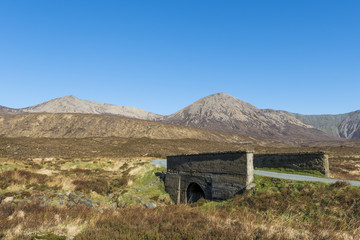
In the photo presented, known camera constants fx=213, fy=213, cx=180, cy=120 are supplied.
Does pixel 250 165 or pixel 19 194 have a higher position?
pixel 250 165

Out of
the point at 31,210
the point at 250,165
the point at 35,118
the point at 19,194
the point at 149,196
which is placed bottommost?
the point at 149,196

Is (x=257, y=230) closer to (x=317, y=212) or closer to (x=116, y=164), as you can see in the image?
(x=317, y=212)

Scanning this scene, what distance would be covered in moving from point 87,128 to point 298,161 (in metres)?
102

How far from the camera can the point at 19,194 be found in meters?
15.8

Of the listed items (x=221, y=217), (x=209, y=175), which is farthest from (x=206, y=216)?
(x=209, y=175)

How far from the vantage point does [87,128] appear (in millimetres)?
104625

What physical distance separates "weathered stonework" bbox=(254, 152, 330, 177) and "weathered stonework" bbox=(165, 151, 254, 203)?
625 cm

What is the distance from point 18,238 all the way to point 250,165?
43.7 feet

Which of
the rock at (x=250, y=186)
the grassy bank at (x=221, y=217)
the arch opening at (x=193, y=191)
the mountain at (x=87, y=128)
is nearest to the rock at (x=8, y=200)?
the grassy bank at (x=221, y=217)

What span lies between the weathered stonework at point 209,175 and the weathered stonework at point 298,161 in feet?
20.5

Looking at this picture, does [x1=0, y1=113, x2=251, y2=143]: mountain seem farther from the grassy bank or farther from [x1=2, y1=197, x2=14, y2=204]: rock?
the grassy bank

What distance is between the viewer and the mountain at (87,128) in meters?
98.1

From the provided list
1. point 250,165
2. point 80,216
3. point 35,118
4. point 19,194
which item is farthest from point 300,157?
point 35,118

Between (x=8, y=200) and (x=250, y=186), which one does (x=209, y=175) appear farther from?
(x=8, y=200)
